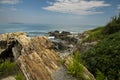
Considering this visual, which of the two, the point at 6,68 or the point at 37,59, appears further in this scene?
the point at 6,68

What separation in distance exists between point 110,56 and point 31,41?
6.26 metres

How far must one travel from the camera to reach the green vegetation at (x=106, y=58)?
394 inches

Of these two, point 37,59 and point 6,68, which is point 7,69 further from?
point 37,59

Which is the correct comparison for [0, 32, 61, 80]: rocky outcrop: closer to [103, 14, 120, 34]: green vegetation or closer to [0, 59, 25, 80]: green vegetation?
[0, 59, 25, 80]: green vegetation

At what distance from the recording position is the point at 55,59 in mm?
12328

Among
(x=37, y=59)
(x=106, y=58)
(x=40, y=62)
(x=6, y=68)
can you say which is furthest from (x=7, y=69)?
(x=106, y=58)

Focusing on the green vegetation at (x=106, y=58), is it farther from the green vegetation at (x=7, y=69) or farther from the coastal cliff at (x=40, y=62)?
the green vegetation at (x=7, y=69)

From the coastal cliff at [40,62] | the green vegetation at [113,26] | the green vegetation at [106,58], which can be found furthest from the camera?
the green vegetation at [113,26]

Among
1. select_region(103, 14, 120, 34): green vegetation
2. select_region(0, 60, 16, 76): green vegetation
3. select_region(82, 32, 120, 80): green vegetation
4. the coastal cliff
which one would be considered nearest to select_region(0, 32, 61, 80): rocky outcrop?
the coastal cliff

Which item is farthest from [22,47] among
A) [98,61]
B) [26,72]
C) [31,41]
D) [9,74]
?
[98,61]

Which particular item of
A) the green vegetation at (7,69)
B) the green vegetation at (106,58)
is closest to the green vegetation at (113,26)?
the green vegetation at (106,58)

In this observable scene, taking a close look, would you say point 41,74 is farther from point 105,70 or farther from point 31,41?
point 31,41

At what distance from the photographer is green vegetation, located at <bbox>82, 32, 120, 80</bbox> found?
9999mm

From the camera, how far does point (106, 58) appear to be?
10.6m
